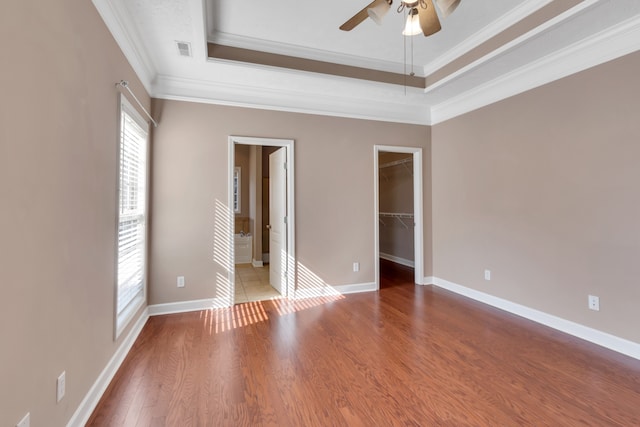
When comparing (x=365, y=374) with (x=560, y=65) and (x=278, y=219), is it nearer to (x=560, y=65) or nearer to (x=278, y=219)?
(x=278, y=219)

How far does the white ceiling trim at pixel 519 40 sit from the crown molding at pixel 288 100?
2.47 feet

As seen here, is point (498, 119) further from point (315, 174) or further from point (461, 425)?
point (461, 425)

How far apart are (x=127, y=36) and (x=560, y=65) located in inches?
156

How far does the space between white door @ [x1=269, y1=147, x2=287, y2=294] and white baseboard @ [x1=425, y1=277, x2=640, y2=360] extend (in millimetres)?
2507

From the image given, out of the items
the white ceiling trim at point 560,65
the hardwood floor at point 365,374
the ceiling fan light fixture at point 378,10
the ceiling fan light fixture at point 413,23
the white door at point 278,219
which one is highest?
the white ceiling trim at point 560,65

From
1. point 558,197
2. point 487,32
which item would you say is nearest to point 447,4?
point 487,32

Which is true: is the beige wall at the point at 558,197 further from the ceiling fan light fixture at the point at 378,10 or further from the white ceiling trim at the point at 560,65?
Result: the ceiling fan light fixture at the point at 378,10

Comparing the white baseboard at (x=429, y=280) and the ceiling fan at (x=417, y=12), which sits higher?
the ceiling fan at (x=417, y=12)

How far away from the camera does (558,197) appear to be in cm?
303

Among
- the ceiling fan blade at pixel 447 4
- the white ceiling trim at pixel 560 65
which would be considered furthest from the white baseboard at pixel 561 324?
the ceiling fan blade at pixel 447 4

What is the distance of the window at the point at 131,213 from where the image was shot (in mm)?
2492

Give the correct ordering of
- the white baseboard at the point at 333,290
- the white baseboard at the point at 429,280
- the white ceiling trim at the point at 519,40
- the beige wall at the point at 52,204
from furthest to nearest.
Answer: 1. the white baseboard at the point at 429,280
2. the white baseboard at the point at 333,290
3. the white ceiling trim at the point at 519,40
4. the beige wall at the point at 52,204

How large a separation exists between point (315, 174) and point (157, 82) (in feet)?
7.04

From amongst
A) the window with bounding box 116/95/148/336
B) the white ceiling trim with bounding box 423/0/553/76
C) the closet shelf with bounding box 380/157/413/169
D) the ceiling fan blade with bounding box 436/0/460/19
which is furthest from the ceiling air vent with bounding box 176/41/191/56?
the closet shelf with bounding box 380/157/413/169
